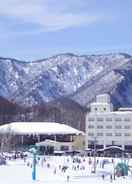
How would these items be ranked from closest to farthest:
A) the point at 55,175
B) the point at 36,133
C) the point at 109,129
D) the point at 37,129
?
the point at 55,175, the point at 109,129, the point at 36,133, the point at 37,129

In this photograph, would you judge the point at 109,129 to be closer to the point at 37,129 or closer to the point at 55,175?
the point at 37,129

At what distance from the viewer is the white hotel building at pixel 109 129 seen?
399ft

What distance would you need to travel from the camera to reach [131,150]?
388 feet

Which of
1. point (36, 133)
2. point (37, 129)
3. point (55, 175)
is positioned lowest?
point (55, 175)

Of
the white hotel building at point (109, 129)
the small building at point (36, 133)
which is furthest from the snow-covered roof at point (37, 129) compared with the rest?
the white hotel building at point (109, 129)

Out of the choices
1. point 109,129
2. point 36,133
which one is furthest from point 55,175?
point 36,133

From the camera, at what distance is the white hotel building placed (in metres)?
122

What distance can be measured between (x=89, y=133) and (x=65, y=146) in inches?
282

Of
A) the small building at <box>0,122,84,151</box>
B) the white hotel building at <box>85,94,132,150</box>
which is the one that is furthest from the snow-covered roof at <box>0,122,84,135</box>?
the white hotel building at <box>85,94,132,150</box>

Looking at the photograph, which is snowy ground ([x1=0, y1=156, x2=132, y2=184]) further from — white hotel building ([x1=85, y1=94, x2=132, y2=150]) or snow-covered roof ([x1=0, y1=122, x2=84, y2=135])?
snow-covered roof ([x1=0, y1=122, x2=84, y2=135])

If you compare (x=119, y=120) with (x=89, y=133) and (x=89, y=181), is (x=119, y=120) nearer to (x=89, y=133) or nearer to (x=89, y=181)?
(x=89, y=133)

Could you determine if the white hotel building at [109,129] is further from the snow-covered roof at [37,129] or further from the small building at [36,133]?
the snow-covered roof at [37,129]

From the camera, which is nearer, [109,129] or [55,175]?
[55,175]

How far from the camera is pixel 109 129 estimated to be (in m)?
124
